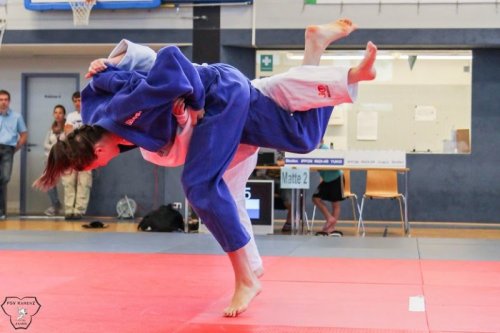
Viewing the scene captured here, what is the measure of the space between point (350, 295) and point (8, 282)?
1.89 metres

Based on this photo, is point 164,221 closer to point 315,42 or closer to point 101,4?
point 101,4

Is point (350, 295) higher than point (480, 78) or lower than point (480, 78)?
lower

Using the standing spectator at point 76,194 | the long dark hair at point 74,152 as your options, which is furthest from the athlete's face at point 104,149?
the standing spectator at point 76,194

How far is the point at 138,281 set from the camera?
421cm

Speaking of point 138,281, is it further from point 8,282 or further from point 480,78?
point 480,78

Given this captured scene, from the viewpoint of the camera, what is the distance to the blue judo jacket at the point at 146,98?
289 centimetres

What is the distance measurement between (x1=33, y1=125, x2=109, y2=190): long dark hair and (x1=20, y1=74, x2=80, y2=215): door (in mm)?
8675

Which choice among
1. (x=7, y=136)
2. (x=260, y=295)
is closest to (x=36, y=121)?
(x=7, y=136)

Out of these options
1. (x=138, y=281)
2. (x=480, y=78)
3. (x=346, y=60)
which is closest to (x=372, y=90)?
(x=346, y=60)

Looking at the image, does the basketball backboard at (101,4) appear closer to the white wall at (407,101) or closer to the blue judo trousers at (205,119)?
the white wall at (407,101)

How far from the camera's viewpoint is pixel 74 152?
3062mm

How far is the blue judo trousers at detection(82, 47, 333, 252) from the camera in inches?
115

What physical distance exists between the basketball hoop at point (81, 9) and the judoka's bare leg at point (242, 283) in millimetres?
7596

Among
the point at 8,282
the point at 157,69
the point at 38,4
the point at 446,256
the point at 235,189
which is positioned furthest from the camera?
the point at 38,4
